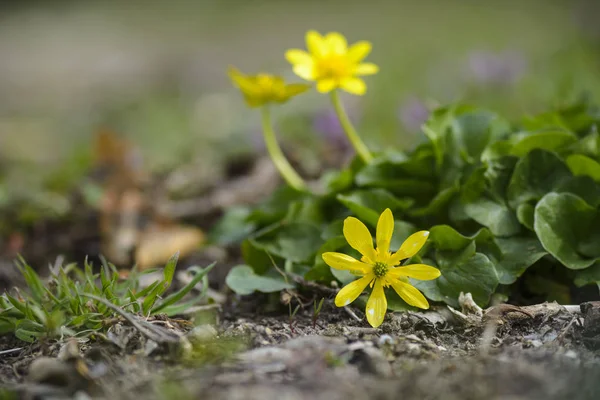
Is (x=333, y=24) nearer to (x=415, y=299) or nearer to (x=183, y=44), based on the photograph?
(x=183, y=44)

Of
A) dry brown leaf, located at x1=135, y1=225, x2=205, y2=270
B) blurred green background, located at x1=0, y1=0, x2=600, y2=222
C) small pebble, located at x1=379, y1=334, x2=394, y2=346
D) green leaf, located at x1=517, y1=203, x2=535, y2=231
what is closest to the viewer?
small pebble, located at x1=379, y1=334, x2=394, y2=346

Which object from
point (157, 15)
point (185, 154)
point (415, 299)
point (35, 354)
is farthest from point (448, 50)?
point (157, 15)

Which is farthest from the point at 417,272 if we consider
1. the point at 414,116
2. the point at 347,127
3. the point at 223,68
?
the point at 223,68

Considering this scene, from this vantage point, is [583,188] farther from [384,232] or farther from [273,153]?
[273,153]

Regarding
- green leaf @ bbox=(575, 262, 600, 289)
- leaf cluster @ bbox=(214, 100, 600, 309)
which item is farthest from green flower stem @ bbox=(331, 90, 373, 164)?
green leaf @ bbox=(575, 262, 600, 289)

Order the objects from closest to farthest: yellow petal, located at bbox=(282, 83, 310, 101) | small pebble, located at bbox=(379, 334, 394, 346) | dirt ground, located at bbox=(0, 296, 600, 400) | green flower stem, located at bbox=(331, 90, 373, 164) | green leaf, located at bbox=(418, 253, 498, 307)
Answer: dirt ground, located at bbox=(0, 296, 600, 400), small pebble, located at bbox=(379, 334, 394, 346), green leaf, located at bbox=(418, 253, 498, 307), yellow petal, located at bbox=(282, 83, 310, 101), green flower stem, located at bbox=(331, 90, 373, 164)

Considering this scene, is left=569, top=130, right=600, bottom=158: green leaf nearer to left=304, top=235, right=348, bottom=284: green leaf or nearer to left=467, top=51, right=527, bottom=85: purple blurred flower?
left=304, top=235, right=348, bottom=284: green leaf

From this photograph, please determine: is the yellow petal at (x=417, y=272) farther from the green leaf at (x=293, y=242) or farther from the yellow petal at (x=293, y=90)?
the yellow petal at (x=293, y=90)
